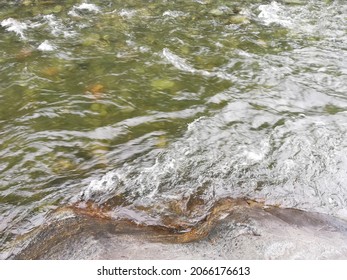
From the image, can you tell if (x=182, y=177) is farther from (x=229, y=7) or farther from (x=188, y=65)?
(x=229, y=7)

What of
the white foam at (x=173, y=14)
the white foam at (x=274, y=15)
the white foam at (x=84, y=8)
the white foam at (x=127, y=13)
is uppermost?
the white foam at (x=274, y=15)

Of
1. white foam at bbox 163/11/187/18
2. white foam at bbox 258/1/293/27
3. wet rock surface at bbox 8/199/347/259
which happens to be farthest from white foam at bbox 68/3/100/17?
wet rock surface at bbox 8/199/347/259

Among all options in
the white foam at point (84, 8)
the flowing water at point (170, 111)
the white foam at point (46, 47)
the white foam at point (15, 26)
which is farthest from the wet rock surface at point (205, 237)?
the white foam at point (84, 8)

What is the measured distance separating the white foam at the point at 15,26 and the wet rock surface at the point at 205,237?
5.56 m

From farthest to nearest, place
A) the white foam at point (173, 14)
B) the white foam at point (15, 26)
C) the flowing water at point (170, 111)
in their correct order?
the white foam at point (173, 14) < the white foam at point (15, 26) < the flowing water at point (170, 111)

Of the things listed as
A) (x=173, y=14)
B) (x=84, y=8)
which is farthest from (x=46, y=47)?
(x=173, y=14)

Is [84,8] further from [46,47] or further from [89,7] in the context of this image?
[46,47]

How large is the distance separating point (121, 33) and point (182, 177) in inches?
186

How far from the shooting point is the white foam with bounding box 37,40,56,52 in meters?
7.27

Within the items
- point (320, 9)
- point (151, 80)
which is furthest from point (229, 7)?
point (151, 80)

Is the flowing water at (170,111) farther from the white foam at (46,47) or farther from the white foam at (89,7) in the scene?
the white foam at (89,7)

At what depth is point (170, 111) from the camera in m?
5.61

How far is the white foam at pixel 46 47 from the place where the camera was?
286 inches

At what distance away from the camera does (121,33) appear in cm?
802
